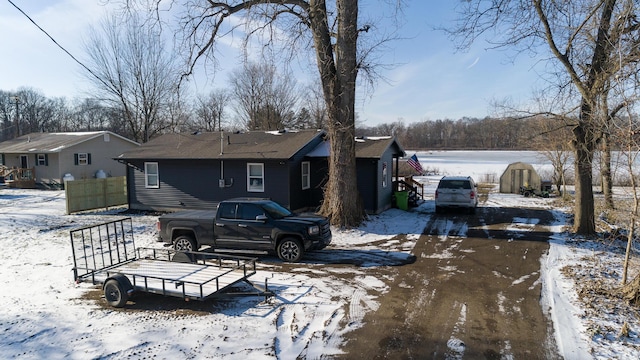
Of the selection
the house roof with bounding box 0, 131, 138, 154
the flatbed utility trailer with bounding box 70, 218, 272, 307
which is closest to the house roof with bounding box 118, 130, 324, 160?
the flatbed utility trailer with bounding box 70, 218, 272, 307

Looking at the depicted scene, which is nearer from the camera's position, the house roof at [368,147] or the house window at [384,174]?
the house roof at [368,147]

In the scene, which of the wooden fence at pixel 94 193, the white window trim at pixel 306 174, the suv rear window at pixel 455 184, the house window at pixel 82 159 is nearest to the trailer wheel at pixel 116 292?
the white window trim at pixel 306 174

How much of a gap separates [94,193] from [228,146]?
25.3ft

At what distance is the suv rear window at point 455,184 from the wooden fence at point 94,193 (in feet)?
55.8

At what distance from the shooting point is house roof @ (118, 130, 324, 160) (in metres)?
18.2

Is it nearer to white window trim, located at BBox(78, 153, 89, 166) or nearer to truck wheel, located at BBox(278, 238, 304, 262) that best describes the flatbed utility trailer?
truck wheel, located at BBox(278, 238, 304, 262)

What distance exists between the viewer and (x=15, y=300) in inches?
321

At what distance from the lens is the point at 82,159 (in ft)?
113

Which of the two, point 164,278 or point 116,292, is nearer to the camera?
point 164,278

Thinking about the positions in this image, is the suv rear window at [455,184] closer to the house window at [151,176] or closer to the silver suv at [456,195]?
the silver suv at [456,195]

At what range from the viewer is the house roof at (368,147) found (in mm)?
17922

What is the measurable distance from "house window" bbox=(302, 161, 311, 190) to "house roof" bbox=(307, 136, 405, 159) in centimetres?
51

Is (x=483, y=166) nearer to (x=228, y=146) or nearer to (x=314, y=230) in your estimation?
(x=228, y=146)

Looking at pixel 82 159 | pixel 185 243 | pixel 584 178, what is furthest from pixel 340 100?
pixel 82 159
